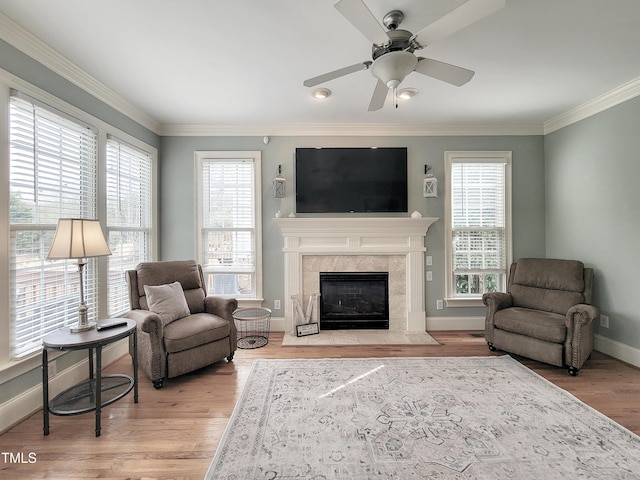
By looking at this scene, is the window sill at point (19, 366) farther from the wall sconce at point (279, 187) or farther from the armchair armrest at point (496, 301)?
the armchair armrest at point (496, 301)

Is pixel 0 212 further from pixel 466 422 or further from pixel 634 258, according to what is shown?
pixel 634 258

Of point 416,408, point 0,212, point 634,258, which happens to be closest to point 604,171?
point 634,258

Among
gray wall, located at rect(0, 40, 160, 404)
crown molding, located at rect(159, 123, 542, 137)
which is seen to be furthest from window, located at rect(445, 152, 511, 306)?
gray wall, located at rect(0, 40, 160, 404)

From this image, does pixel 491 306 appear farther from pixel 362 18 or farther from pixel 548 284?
pixel 362 18

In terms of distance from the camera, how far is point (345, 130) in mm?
3904

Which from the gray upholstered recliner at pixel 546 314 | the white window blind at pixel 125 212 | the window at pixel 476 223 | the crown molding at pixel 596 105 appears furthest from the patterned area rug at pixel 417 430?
the crown molding at pixel 596 105

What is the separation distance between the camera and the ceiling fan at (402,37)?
1450 millimetres

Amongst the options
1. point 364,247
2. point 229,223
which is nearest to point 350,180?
point 364,247

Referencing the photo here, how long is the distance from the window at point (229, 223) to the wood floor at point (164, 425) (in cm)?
115

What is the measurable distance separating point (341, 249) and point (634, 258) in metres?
2.96

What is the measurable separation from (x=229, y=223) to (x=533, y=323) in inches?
141

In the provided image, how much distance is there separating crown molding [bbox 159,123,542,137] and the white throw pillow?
2116 mm

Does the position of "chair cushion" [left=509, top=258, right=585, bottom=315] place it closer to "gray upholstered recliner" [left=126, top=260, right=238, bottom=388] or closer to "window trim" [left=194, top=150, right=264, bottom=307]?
"window trim" [left=194, top=150, right=264, bottom=307]

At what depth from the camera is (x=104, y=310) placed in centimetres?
288
